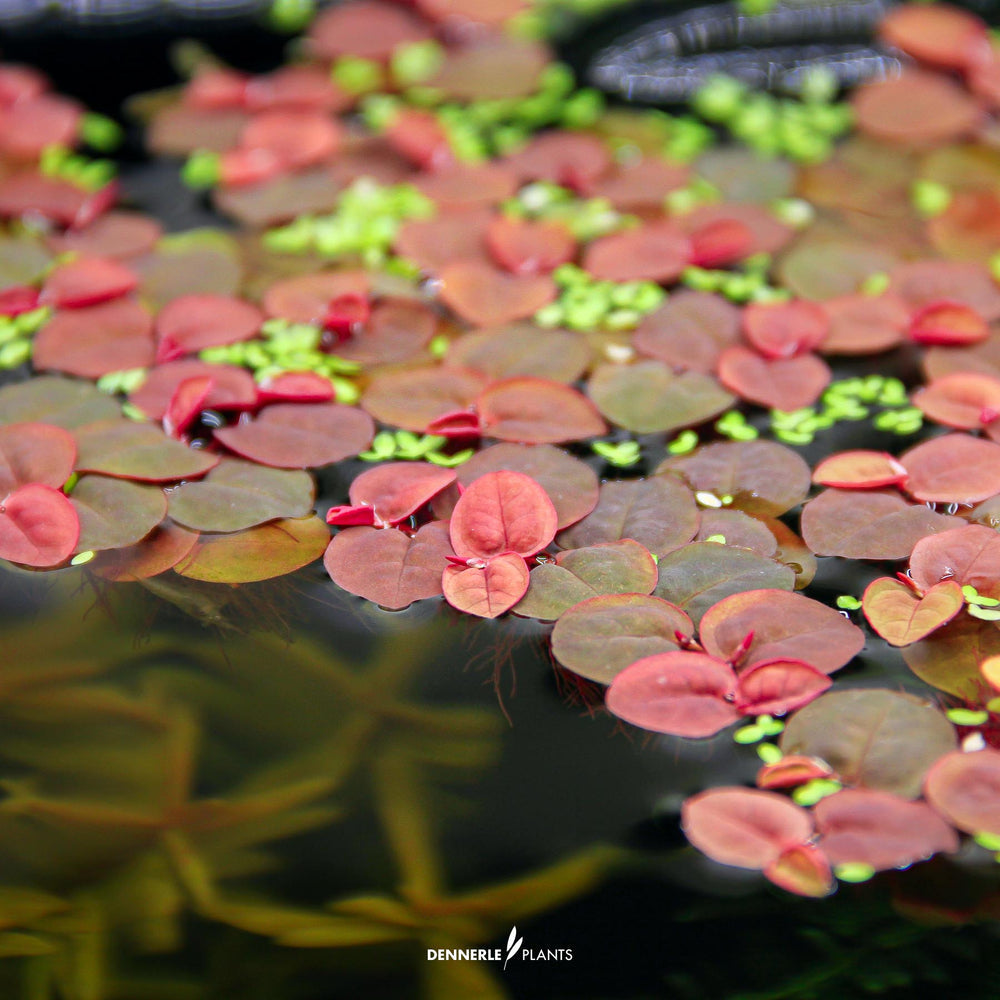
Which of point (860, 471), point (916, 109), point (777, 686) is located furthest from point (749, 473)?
point (916, 109)

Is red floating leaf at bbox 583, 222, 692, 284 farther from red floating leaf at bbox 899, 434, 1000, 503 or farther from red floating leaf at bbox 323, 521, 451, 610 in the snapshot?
red floating leaf at bbox 323, 521, 451, 610

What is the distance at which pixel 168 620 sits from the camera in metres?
1.38

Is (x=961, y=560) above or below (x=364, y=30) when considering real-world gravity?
below

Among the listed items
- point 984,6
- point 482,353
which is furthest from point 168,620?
point 984,6

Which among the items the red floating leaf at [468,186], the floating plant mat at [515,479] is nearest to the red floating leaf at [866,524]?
the floating plant mat at [515,479]

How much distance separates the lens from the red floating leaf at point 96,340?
1677mm

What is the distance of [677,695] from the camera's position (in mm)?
1207

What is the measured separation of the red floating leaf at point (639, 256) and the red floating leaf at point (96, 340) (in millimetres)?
781

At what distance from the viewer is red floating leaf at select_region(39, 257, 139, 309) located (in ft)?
5.80

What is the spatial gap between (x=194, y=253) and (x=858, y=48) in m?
1.59

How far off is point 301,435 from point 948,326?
3.42ft

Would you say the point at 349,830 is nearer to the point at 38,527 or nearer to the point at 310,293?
the point at 38,527

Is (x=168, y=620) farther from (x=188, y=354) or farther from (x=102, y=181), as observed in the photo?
(x=102, y=181)

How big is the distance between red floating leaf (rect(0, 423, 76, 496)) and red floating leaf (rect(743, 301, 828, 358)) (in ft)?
3.45
